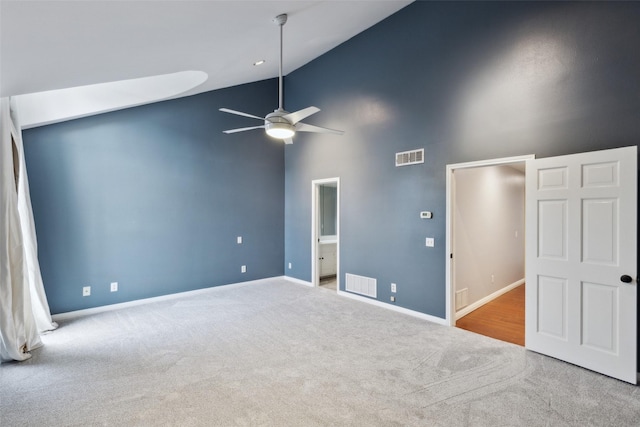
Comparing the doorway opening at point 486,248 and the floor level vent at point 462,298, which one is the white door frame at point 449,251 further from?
the floor level vent at point 462,298


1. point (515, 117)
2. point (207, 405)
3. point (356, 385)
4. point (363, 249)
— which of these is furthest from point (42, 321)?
point (515, 117)

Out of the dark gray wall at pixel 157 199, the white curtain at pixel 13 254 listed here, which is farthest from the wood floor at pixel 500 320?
the white curtain at pixel 13 254

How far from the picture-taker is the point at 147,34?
2.55 m

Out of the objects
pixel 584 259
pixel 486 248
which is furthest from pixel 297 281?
pixel 584 259

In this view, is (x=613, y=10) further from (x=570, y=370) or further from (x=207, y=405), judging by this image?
(x=207, y=405)

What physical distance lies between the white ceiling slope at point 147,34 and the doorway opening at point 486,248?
2709 mm

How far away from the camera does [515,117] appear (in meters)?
3.39

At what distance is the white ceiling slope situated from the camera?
6.34ft

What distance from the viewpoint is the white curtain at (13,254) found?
302cm

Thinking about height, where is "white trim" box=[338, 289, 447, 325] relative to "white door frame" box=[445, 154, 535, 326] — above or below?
below

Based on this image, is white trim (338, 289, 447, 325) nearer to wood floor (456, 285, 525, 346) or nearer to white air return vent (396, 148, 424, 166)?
wood floor (456, 285, 525, 346)

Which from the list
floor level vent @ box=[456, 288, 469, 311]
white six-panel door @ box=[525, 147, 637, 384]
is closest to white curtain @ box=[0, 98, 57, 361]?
floor level vent @ box=[456, 288, 469, 311]

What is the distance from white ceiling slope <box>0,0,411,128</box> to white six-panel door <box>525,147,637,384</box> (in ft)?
10.5

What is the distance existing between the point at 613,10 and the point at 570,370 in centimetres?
333
